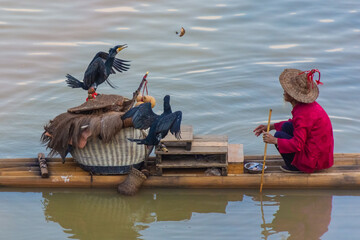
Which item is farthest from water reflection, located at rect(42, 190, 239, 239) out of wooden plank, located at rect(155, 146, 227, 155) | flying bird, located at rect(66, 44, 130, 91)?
flying bird, located at rect(66, 44, 130, 91)

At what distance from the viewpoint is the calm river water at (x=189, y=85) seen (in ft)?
18.3

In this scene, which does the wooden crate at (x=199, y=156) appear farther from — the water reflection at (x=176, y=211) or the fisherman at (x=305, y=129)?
the fisherman at (x=305, y=129)

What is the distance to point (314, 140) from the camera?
223 inches

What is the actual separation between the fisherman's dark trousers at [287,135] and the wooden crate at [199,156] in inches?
19.5

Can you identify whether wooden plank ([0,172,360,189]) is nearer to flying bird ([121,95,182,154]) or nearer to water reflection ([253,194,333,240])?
water reflection ([253,194,333,240])

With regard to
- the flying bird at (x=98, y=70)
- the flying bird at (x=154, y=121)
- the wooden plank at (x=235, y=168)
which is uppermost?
the flying bird at (x=98, y=70)

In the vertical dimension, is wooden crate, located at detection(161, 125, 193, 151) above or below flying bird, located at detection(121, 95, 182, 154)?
below

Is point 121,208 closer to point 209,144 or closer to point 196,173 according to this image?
point 196,173

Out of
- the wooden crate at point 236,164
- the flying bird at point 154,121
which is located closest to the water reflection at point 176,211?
the wooden crate at point 236,164

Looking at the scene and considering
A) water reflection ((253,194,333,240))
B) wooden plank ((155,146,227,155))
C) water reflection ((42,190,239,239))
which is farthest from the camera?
wooden plank ((155,146,227,155))

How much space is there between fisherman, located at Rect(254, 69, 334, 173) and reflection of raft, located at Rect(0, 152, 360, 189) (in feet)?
0.46

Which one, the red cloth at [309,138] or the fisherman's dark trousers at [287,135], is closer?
the red cloth at [309,138]

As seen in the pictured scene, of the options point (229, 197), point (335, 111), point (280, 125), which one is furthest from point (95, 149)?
point (335, 111)

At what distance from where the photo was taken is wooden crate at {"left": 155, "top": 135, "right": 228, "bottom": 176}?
18.8 feet
